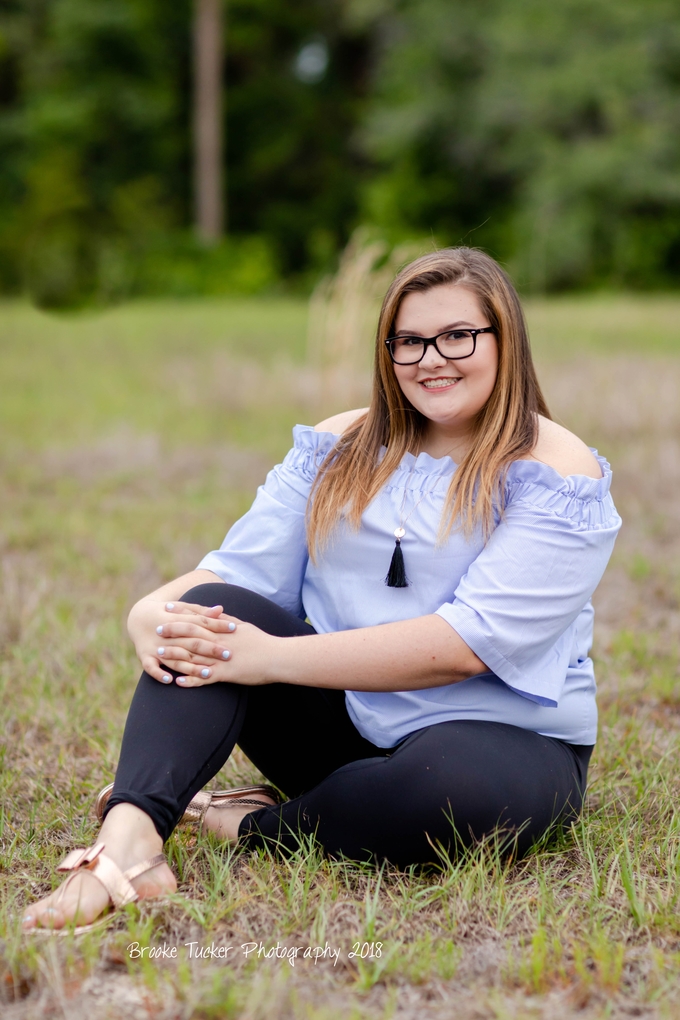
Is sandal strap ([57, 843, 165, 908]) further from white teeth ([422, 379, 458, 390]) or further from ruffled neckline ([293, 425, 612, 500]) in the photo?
white teeth ([422, 379, 458, 390])

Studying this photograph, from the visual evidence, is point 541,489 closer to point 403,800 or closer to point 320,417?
point 403,800

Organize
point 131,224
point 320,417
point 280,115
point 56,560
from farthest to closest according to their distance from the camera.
→ 1. point 280,115
2. point 131,224
3. point 320,417
4. point 56,560

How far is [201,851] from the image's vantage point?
1.72 metres

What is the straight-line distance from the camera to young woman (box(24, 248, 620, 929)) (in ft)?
5.16

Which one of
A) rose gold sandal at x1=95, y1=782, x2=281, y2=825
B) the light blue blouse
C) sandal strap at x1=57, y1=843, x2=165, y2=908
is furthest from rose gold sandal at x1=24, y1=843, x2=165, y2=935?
the light blue blouse

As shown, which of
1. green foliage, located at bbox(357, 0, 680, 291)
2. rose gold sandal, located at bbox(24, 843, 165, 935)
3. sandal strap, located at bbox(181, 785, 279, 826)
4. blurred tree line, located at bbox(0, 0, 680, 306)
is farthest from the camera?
blurred tree line, located at bbox(0, 0, 680, 306)

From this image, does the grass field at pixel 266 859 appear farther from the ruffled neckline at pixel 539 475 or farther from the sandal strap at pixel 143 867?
the ruffled neckline at pixel 539 475

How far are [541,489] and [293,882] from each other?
2.37ft

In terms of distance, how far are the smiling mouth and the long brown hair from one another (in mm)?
74

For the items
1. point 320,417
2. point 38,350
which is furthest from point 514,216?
point 320,417

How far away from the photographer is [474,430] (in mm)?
1786

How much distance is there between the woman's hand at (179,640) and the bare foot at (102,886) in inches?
8.8

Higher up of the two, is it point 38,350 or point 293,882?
point 38,350

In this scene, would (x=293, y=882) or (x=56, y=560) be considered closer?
(x=293, y=882)
